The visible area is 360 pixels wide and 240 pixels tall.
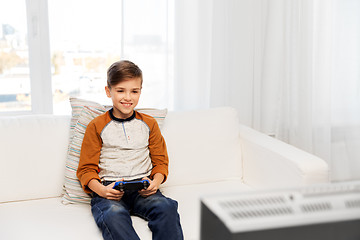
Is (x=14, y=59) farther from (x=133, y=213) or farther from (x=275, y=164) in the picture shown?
(x=275, y=164)

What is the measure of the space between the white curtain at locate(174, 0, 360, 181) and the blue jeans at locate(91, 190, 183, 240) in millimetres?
1027

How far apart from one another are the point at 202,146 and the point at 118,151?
0.48 meters

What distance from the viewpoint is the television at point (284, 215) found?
500mm

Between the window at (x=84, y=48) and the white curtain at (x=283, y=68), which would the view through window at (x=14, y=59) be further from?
the white curtain at (x=283, y=68)

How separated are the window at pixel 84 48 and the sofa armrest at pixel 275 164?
707 millimetres

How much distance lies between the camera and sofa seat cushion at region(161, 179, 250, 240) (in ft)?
5.48

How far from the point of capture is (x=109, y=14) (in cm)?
256

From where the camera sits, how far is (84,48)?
8.59 ft

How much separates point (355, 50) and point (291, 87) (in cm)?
48

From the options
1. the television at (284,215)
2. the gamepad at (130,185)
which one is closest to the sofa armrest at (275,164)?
the gamepad at (130,185)

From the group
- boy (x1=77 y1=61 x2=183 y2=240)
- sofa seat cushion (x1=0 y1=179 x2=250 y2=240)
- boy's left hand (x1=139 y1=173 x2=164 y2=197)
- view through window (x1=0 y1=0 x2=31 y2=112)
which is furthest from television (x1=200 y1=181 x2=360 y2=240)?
view through window (x1=0 y1=0 x2=31 y2=112)

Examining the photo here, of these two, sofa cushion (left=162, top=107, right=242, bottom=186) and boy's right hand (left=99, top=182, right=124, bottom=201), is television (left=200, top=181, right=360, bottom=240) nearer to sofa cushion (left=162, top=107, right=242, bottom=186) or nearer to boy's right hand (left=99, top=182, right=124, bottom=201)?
boy's right hand (left=99, top=182, right=124, bottom=201)

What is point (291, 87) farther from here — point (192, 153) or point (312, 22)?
point (192, 153)

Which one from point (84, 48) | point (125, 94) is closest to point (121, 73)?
point (125, 94)
